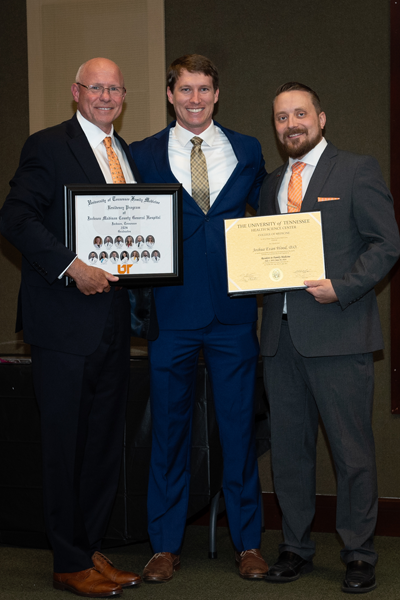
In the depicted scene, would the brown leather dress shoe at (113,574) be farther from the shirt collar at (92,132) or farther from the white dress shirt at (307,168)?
the shirt collar at (92,132)

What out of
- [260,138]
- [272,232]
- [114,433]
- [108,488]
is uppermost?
[260,138]

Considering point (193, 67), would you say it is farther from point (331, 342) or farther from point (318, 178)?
point (331, 342)

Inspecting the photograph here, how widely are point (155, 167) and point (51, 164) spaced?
0.47m

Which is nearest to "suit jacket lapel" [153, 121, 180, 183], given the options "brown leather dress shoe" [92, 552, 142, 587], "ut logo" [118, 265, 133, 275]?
"ut logo" [118, 265, 133, 275]

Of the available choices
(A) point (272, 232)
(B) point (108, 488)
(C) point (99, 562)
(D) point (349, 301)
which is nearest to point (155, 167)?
(A) point (272, 232)

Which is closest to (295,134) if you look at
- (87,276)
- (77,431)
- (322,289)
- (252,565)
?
(322,289)

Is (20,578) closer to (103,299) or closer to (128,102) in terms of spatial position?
(103,299)

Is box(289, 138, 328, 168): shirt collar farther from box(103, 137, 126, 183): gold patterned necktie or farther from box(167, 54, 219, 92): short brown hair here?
box(103, 137, 126, 183): gold patterned necktie

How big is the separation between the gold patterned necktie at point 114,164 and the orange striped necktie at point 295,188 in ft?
2.25

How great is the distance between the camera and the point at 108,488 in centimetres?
262

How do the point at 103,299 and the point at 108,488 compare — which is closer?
the point at 103,299

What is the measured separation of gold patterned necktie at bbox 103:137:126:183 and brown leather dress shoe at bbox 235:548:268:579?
5.41 ft

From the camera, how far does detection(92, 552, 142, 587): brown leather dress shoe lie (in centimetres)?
254

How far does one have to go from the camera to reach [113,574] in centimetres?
257
